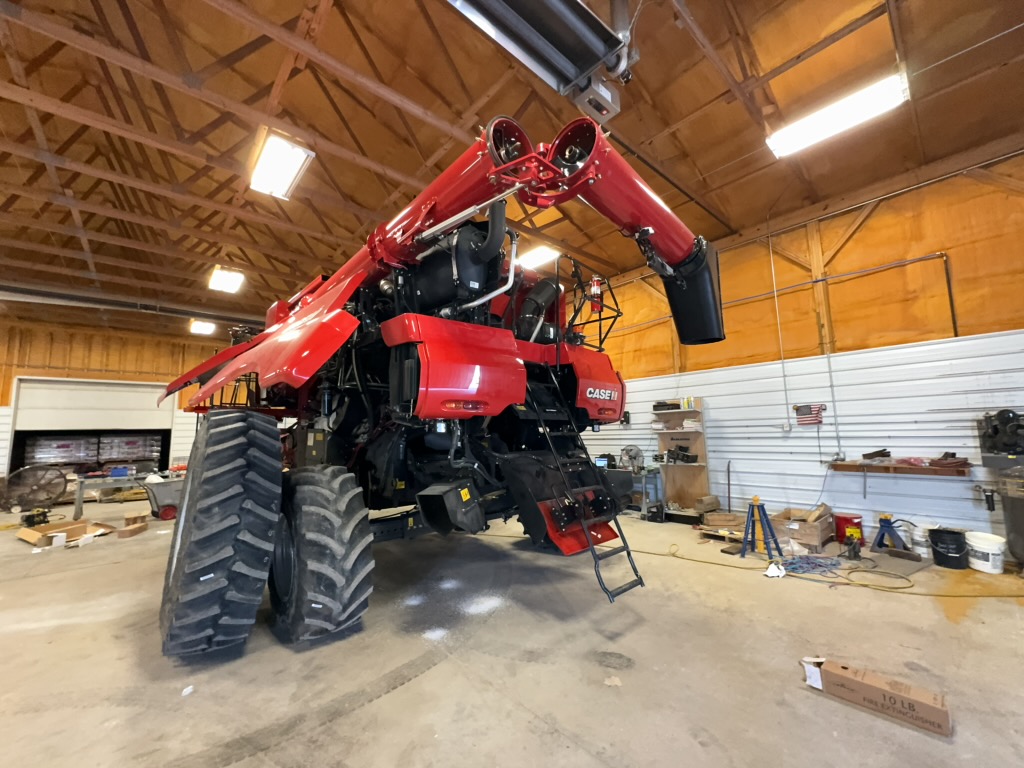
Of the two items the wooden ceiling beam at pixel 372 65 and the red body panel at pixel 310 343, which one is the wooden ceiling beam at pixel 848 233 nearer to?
the wooden ceiling beam at pixel 372 65

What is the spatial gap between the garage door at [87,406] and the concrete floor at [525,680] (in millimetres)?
10604

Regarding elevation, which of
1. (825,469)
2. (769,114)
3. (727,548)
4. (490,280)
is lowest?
(727,548)

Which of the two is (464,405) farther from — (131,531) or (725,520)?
(131,531)

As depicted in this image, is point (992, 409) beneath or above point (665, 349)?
beneath

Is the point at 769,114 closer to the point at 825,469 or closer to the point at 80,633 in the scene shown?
the point at 825,469

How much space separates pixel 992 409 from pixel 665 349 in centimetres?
422

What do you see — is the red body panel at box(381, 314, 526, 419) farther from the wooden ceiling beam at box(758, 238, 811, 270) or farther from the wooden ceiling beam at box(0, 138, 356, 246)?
the wooden ceiling beam at box(758, 238, 811, 270)

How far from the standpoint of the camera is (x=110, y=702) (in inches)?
80.9

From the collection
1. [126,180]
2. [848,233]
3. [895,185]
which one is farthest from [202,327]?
[895,185]

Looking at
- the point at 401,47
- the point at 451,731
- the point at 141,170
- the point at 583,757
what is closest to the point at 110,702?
the point at 451,731

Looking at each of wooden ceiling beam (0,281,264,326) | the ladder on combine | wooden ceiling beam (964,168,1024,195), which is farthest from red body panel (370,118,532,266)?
wooden ceiling beam (0,281,264,326)

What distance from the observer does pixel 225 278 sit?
8.41 meters

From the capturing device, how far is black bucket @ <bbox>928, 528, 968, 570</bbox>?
13.8 feet

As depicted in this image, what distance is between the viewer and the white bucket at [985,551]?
402 cm
